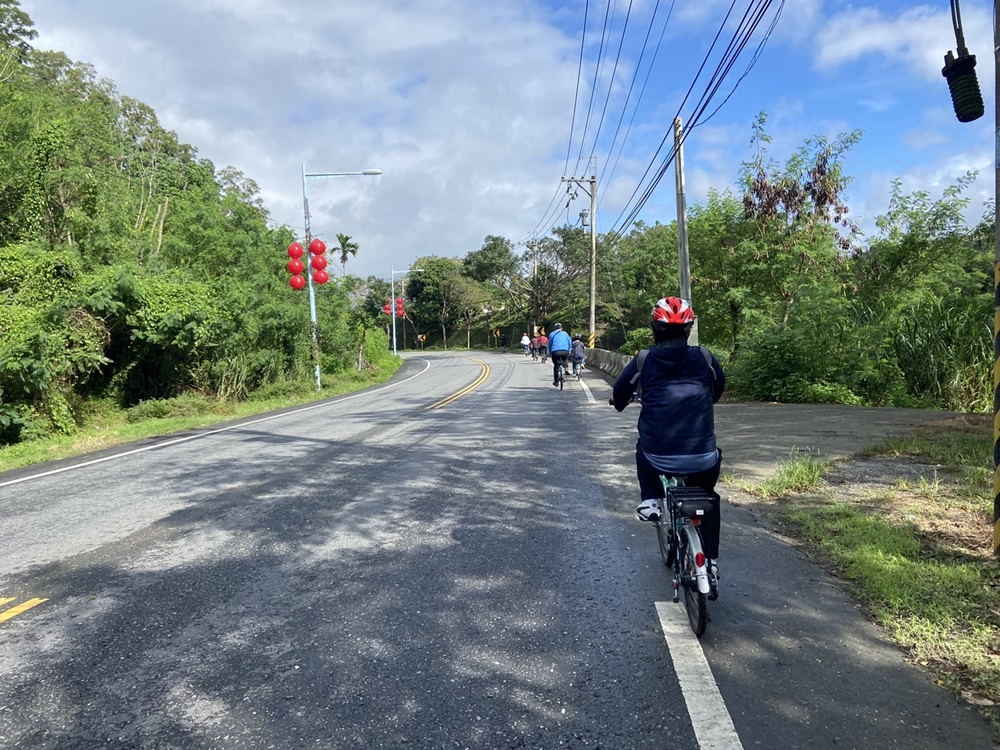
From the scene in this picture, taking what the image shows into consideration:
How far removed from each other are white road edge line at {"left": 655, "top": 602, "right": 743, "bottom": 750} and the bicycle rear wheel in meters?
0.08

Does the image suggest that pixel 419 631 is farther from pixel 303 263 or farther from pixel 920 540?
pixel 303 263

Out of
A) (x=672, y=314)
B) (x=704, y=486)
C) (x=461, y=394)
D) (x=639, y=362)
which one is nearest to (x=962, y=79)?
(x=672, y=314)

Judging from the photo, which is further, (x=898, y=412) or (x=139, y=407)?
(x=139, y=407)

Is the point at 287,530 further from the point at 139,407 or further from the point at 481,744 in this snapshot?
the point at 139,407

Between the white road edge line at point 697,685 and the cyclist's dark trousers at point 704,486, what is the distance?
0.46 meters

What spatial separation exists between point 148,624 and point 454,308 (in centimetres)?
8292

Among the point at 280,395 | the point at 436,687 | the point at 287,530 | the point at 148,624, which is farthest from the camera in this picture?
the point at 280,395

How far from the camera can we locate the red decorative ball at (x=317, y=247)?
23562mm

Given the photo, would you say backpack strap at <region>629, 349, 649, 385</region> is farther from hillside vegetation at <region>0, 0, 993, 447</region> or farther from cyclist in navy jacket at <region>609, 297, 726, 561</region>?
hillside vegetation at <region>0, 0, 993, 447</region>

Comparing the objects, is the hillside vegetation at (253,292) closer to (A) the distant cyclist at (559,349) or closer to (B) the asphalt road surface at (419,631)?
(A) the distant cyclist at (559,349)

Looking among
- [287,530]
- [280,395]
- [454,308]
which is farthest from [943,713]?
[454,308]

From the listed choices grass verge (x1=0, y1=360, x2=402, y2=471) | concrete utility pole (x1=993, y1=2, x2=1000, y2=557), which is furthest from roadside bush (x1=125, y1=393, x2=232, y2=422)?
concrete utility pole (x1=993, y1=2, x2=1000, y2=557)

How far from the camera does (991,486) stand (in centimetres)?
614

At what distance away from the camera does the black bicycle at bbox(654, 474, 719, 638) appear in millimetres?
3565
